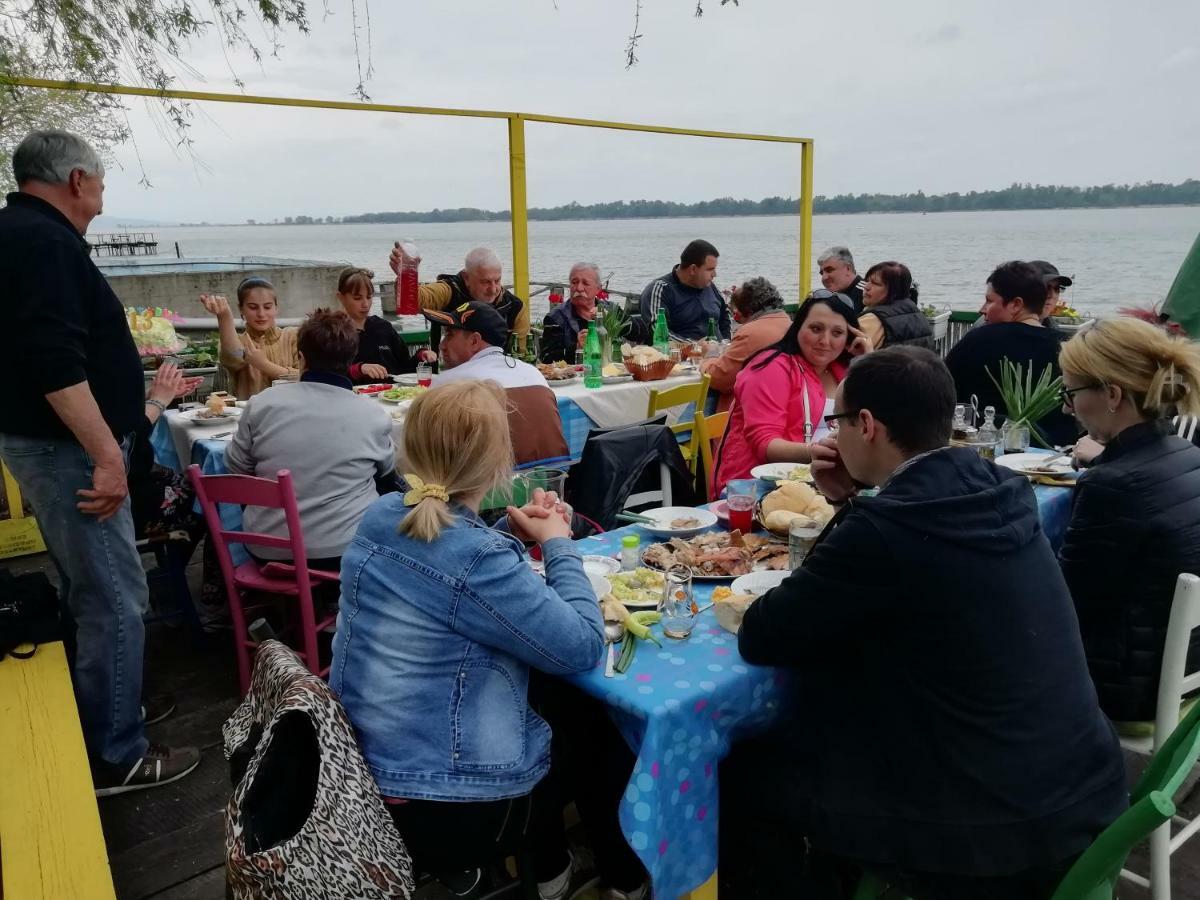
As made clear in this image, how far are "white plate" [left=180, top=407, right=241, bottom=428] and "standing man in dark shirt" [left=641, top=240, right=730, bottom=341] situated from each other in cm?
359

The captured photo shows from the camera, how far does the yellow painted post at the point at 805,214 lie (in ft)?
30.5

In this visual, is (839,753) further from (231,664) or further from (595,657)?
(231,664)

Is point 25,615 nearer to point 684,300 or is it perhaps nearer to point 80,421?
point 80,421

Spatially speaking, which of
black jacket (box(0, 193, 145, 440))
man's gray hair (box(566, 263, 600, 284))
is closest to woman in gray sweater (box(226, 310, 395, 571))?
black jacket (box(0, 193, 145, 440))

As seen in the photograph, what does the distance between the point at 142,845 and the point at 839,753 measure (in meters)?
2.13

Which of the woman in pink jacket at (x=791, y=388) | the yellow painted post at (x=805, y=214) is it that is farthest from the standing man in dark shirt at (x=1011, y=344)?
the yellow painted post at (x=805, y=214)

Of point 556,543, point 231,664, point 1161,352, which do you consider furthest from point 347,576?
point 231,664

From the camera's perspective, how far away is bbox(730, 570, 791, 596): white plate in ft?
6.72

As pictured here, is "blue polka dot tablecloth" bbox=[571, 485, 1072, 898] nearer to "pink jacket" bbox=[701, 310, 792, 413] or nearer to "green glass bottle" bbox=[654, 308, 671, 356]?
"pink jacket" bbox=[701, 310, 792, 413]

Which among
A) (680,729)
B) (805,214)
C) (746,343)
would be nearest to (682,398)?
(746,343)

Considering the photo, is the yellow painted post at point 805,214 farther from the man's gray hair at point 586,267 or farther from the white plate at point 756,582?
the white plate at point 756,582

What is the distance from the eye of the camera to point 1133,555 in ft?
6.88

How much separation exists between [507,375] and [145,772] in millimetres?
2044

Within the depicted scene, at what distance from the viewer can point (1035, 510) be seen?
1603mm
